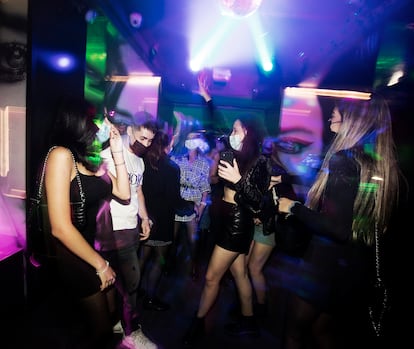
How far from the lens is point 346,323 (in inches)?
58.2

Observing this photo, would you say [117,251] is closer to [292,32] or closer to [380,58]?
[380,58]

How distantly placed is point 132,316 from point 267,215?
123cm

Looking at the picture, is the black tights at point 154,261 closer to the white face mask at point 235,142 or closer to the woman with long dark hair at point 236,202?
the woman with long dark hair at point 236,202

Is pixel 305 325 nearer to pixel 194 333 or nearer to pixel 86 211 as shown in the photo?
pixel 194 333

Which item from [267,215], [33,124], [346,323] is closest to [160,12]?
[33,124]

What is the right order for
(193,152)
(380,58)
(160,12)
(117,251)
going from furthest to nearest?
1. (160,12)
2. (193,152)
3. (380,58)
4. (117,251)

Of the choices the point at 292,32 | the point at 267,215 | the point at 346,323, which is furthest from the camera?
the point at 292,32

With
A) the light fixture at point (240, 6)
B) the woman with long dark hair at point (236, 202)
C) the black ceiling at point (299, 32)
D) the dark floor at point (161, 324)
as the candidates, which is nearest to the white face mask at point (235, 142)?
the woman with long dark hair at point (236, 202)

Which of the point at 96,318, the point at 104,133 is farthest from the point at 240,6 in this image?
the point at 96,318

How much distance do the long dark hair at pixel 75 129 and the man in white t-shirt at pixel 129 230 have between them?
1.40ft

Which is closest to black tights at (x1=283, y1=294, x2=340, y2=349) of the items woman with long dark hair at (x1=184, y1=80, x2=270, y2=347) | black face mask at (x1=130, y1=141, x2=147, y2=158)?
woman with long dark hair at (x1=184, y1=80, x2=270, y2=347)

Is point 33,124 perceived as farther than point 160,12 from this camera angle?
No

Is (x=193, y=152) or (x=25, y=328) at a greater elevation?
(x=193, y=152)

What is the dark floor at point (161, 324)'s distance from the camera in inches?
81.0
